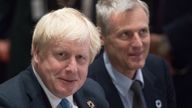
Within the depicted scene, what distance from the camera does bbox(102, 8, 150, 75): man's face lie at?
3559 millimetres

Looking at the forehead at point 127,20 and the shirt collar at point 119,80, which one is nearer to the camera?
the forehead at point 127,20

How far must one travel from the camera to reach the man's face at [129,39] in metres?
3.56

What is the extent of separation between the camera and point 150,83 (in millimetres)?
3820

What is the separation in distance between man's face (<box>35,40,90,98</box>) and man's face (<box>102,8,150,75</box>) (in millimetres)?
445

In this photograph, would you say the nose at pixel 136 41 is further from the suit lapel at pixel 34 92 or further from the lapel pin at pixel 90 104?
the suit lapel at pixel 34 92

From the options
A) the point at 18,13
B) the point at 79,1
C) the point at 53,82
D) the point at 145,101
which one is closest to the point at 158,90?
the point at 145,101

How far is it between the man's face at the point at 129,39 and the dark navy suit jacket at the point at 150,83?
0.11 meters

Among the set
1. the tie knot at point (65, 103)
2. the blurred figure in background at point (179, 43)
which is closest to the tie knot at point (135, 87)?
the tie knot at point (65, 103)

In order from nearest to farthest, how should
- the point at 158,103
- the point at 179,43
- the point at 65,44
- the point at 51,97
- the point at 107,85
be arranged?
the point at 65,44 → the point at 51,97 → the point at 107,85 → the point at 158,103 → the point at 179,43

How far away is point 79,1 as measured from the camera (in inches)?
194

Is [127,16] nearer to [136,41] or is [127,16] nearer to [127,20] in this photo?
[127,20]

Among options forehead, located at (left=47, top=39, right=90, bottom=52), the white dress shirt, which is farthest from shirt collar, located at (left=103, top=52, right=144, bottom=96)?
forehead, located at (left=47, top=39, right=90, bottom=52)

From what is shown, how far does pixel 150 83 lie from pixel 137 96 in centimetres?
15

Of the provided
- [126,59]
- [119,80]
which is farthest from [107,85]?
[126,59]
